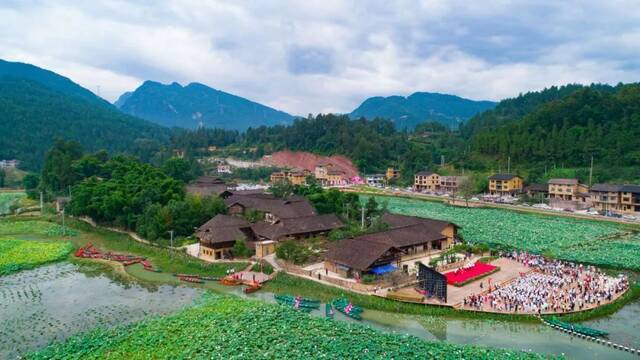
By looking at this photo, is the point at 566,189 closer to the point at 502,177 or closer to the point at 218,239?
the point at 502,177

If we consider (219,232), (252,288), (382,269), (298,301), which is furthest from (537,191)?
(298,301)

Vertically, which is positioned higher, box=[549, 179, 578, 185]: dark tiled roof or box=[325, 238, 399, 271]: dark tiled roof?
box=[549, 179, 578, 185]: dark tiled roof

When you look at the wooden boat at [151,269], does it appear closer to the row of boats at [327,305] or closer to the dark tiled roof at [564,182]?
the row of boats at [327,305]

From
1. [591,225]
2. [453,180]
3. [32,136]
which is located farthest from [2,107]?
[591,225]

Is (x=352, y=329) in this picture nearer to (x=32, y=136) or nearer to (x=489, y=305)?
(x=489, y=305)

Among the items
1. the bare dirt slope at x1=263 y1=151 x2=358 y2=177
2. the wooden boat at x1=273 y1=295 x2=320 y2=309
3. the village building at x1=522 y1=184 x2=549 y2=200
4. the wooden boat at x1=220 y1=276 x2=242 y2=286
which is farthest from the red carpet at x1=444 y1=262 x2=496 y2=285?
the bare dirt slope at x1=263 y1=151 x2=358 y2=177

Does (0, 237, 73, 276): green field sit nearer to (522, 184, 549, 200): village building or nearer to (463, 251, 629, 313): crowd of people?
(463, 251, 629, 313): crowd of people

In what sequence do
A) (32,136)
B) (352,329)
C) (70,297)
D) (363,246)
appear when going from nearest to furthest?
(352,329)
(70,297)
(363,246)
(32,136)
